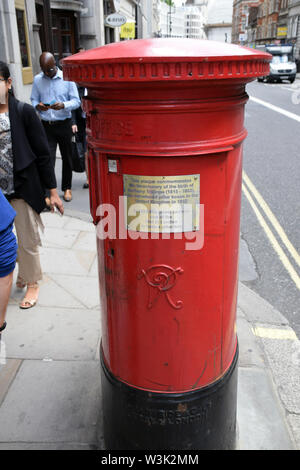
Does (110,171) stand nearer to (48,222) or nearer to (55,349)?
(55,349)

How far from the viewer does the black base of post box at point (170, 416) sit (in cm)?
188

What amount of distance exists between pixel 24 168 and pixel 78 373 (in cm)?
145

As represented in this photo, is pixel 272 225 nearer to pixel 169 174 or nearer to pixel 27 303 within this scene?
pixel 27 303

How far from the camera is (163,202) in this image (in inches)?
62.1

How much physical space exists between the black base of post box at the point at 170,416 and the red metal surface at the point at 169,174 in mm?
52

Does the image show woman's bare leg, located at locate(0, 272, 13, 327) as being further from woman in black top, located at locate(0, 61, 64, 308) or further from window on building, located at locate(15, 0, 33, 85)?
window on building, located at locate(15, 0, 33, 85)

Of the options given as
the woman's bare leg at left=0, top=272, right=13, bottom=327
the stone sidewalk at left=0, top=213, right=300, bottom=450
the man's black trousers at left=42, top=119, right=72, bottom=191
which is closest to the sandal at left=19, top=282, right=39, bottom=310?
the stone sidewalk at left=0, top=213, right=300, bottom=450

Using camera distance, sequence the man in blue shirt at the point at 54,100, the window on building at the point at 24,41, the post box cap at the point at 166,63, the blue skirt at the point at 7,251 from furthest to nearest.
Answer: the window on building at the point at 24,41 → the man in blue shirt at the point at 54,100 → the blue skirt at the point at 7,251 → the post box cap at the point at 166,63

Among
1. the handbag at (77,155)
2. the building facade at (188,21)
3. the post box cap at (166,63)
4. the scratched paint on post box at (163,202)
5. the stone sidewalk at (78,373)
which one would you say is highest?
the building facade at (188,21)

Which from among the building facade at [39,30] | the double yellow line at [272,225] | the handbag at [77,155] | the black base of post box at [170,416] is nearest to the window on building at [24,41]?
the building facade at [39,30]

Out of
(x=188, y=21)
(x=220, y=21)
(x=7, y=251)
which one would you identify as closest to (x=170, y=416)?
(x=7, y=251)

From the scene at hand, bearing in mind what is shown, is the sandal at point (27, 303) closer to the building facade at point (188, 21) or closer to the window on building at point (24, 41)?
the window on building at point (24, 41)

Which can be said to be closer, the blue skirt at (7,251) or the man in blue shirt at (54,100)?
the blue skirt at (7,251)
